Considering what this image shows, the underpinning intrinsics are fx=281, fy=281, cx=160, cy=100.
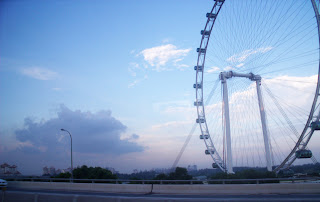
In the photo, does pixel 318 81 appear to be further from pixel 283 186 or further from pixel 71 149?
pixel 71 149

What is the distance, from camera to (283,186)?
1758 cm

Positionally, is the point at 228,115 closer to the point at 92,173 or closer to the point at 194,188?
the point at 194,188

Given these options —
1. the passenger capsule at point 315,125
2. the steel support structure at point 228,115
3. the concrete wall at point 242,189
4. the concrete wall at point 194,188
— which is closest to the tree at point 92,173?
the concrete wall at point 194,188

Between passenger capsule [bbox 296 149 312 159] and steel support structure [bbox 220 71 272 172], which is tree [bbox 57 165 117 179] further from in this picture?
passenger capsule [bbox 296 149 312 159]

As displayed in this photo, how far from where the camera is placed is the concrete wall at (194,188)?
17406 mm

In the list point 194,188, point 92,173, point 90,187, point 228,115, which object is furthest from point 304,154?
point 92,173

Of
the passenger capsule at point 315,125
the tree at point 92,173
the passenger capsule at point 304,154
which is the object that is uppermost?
the passenger capsule at point 315,125

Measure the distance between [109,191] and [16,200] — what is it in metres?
11.1

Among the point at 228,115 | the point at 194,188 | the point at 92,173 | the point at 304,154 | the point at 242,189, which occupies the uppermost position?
the point at 228,115

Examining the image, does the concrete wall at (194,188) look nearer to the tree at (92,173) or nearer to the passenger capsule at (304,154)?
the passenger capsule at (304,154)

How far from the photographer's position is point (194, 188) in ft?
66.9

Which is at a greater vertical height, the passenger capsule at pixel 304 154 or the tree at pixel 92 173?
the passenger capsule at pixel 304 154

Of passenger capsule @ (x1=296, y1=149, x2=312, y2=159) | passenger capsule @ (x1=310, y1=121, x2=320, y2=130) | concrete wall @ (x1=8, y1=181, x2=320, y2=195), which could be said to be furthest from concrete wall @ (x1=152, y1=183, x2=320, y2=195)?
passenger capsule @ (x1=296, y1=149, x2=312, y2=159)

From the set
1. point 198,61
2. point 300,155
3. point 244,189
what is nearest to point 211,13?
point 198,61
